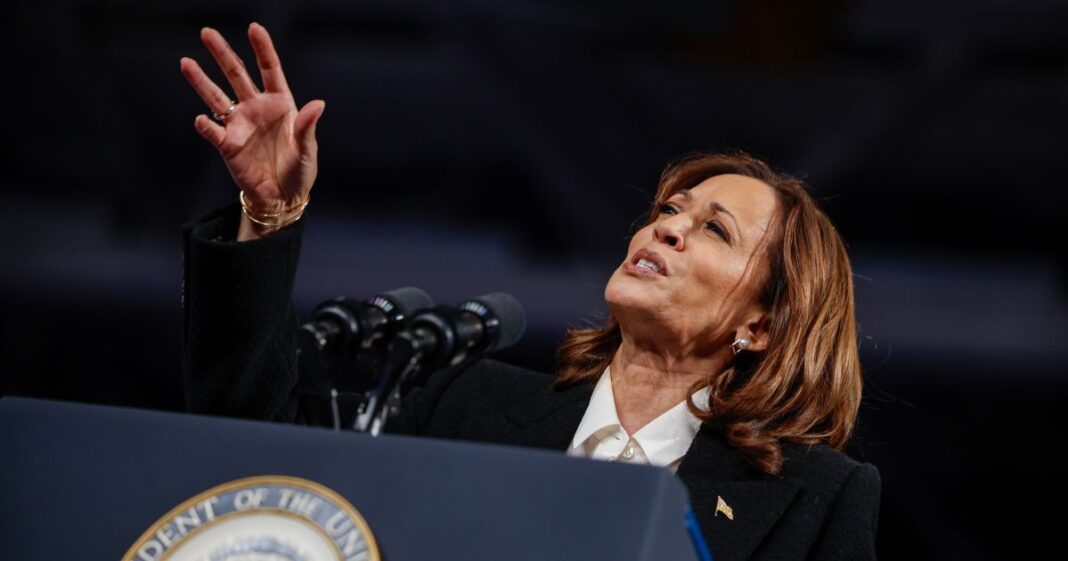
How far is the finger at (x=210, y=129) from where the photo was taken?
152 cm

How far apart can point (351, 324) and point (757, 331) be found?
100 centimetres

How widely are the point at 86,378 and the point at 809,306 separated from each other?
2.77 m

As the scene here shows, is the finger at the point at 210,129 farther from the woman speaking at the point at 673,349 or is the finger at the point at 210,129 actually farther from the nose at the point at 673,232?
the nose at the point at 673,232

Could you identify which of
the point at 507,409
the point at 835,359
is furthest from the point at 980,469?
the point at 507,409

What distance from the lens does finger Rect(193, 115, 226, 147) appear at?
1.52 meters

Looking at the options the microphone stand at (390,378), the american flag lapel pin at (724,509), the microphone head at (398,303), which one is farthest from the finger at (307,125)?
the american flag lapel pin at (724,509)

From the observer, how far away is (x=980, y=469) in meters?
3.43

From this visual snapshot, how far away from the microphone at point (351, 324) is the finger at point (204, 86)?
431 millimetres

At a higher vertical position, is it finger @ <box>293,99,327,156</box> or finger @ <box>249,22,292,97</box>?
finger @ <box>249,22,292,97</box>

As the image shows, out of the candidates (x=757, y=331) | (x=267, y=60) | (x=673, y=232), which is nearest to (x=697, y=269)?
(x=673, y=232)

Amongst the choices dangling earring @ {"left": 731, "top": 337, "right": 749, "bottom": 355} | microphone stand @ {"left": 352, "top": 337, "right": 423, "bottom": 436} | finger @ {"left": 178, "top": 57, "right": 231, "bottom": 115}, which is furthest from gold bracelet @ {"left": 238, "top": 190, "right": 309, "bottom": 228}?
dangling earring @ {"left": 731, "top": 337, "right": 749, "bottom": 355}

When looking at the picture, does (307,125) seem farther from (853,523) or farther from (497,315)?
(853,523)

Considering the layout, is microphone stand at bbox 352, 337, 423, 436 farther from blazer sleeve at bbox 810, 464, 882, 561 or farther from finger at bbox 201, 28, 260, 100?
blazer sleeve at bbox 810, 464, 882, 561

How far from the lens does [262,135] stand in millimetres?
1591
